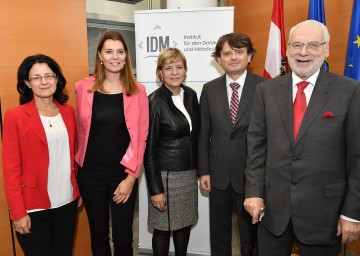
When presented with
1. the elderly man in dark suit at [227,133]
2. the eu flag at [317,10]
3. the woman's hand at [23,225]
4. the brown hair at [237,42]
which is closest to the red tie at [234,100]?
the elderly man in dark suit at [227,133]

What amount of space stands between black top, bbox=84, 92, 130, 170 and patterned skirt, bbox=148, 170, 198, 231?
411 millimetres

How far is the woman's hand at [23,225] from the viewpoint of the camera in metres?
1.72

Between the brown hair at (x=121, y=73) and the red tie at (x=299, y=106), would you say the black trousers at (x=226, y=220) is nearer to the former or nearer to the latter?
the red tie at (x=299, y=106)

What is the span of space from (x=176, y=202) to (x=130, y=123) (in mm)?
678

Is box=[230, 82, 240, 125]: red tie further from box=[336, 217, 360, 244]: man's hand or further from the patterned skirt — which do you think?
box=[336, 217, 360, 244]: man's hand

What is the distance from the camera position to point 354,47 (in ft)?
8.36

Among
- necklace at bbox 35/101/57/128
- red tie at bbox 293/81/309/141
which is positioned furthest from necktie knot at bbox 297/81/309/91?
necklace at bbox 35/101/57/128

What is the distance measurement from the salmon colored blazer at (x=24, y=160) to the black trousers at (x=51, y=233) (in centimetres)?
8

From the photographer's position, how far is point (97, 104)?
1991mm

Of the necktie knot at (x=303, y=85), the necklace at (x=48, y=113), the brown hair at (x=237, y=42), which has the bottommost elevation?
the necklace at (x=48, y=113)

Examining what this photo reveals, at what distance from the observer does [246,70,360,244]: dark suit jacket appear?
4.72 ft

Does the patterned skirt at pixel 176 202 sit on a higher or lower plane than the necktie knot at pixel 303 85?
lower

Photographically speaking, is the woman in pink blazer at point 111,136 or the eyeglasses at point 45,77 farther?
the woman in pink blazer at point 111,136

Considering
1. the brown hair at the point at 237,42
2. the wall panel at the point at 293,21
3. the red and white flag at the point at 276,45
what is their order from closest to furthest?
1. the brown hair at the point at 237,42
2. the wall panel at the point at 293,21
3. the red and white flag at the point at 276,45
